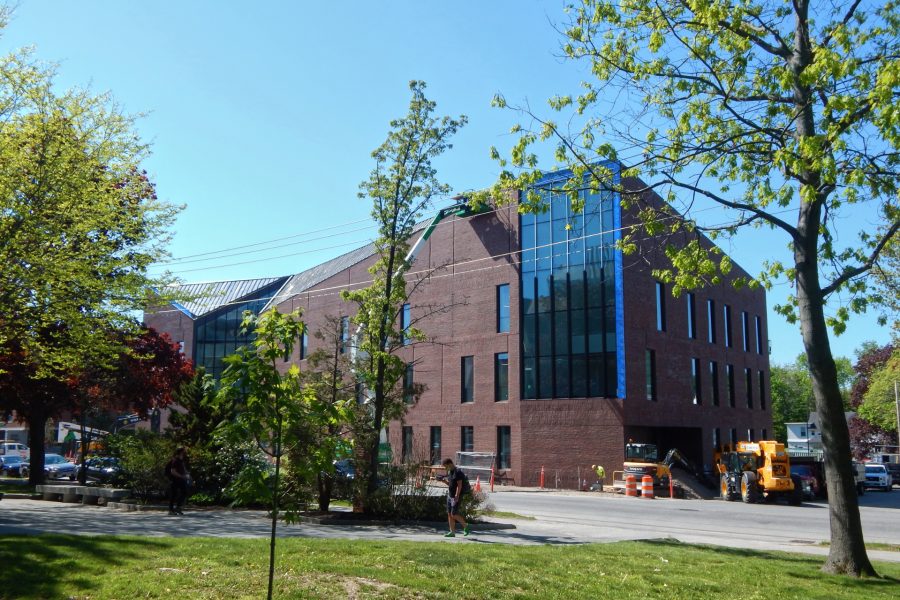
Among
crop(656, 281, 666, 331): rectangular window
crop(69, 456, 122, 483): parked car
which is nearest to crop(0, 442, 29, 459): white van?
crop(69, 456, 122, 483): parked car

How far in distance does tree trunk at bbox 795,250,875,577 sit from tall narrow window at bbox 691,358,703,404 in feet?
106

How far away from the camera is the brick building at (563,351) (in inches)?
1470

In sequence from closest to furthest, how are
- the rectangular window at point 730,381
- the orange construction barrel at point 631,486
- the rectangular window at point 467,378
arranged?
the orange construction barrel at point 631,486 < the rectangular window at point 467,378 < the rectangular window at point 730,381

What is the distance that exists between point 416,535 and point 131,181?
37.5 feet

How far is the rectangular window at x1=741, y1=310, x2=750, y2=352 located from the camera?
50.9 meters

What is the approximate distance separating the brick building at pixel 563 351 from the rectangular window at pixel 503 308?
61mm

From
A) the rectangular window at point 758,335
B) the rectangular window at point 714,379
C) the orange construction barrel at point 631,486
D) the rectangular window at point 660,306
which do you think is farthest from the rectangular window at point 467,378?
the rectangular window at point 758,335

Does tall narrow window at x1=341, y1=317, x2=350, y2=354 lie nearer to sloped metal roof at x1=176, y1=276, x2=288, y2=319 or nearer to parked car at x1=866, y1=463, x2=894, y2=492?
parked car at x1=866, y1=463, x2=894, y2=492

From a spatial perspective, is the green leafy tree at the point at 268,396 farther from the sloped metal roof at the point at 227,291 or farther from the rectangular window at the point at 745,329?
the sloped metal roof at the point at 227,291

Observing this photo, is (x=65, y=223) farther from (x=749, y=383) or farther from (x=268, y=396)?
(x=749, y=383)

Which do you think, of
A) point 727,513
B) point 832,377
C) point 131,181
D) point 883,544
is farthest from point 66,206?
point 727,513

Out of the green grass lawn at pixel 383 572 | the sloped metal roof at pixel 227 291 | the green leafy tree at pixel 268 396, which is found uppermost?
the sloped metal roof at pixel 227 291

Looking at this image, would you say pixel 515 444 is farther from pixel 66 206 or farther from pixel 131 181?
pixel 66 206

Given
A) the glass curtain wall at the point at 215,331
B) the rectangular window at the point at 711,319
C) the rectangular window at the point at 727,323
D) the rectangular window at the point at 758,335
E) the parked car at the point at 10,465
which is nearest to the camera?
the parked car at the point at 10,465
